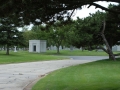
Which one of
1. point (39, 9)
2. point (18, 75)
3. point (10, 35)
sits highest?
point (10, 35)

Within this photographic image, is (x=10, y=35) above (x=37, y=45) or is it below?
above

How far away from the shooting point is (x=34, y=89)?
11289 millimetres

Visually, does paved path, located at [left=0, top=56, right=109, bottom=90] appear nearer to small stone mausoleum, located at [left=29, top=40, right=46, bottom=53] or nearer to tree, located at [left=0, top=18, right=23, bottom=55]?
tree, located at [left=0, top=18, right=23, bottom=55]

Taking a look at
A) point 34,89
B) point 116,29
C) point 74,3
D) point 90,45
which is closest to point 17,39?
point 90,45

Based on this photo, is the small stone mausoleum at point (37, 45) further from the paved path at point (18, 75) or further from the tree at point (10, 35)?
the paved path at point (18, 75)

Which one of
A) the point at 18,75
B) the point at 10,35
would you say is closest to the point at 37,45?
the point at 10,35

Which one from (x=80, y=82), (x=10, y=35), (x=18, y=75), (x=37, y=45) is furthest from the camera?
(x=37, y=45)

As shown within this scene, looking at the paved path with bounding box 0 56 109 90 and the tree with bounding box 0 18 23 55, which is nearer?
the paved path with bounding box 0 56 109 90

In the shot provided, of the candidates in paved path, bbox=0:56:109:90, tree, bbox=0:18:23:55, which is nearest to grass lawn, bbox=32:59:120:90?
paved path, bbox=0:56:109:90

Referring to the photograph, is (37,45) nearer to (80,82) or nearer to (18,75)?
(18,75)

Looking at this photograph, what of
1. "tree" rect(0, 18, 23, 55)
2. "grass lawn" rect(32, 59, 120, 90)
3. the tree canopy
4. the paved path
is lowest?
the paved path

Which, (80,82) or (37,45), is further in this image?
(37,45)

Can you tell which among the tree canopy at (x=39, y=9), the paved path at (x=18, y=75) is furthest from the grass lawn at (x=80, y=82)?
the tree canopy at (x=39, y=9)

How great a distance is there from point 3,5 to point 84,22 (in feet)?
70.1
